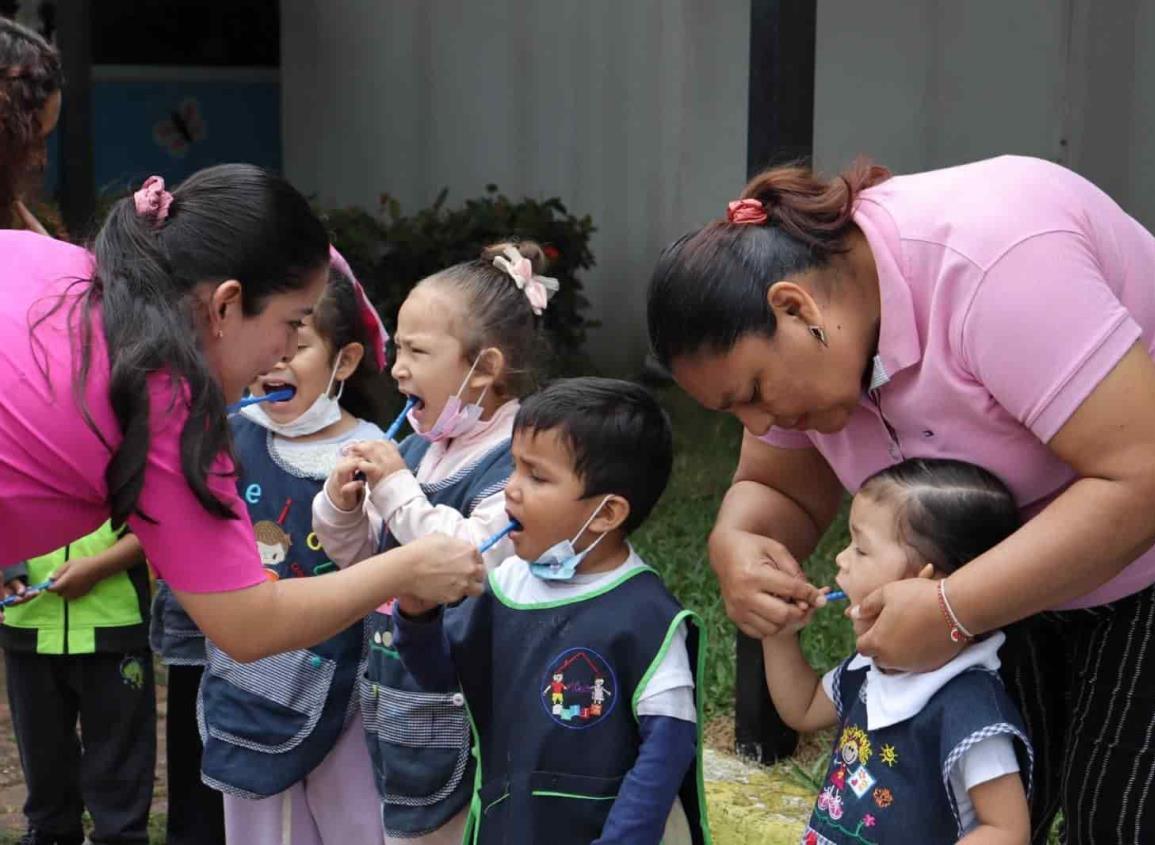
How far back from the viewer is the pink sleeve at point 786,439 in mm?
2717

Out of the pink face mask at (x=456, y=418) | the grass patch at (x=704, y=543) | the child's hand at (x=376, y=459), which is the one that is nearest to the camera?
the child's hand at (x=376, y=459)

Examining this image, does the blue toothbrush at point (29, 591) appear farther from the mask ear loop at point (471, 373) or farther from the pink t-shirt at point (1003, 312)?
the pink t-shirt at point (1003, 312)

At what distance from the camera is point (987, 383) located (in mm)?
2221

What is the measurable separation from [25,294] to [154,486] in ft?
1.02

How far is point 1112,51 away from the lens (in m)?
7.24

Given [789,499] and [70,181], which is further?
[70,181]

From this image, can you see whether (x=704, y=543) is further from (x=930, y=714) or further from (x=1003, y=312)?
(x=1003, y=312)

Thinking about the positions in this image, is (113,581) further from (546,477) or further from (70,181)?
(70,181)

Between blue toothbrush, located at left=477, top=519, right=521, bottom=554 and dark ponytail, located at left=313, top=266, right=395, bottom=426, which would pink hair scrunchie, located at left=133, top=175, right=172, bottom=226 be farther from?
dark ponytail, located at left=313, top=266, right=395, bottom=426

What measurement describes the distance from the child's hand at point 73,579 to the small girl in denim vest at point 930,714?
2066 millimetres

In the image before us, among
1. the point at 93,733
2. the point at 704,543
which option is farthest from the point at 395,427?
the point at 704,543

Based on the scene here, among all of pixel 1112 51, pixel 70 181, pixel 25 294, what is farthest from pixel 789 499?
pixel 70 181

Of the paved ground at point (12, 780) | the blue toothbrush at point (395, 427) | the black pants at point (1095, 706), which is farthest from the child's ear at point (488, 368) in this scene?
the paved ground at point (12, 780)

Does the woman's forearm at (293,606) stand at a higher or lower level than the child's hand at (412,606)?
higher
